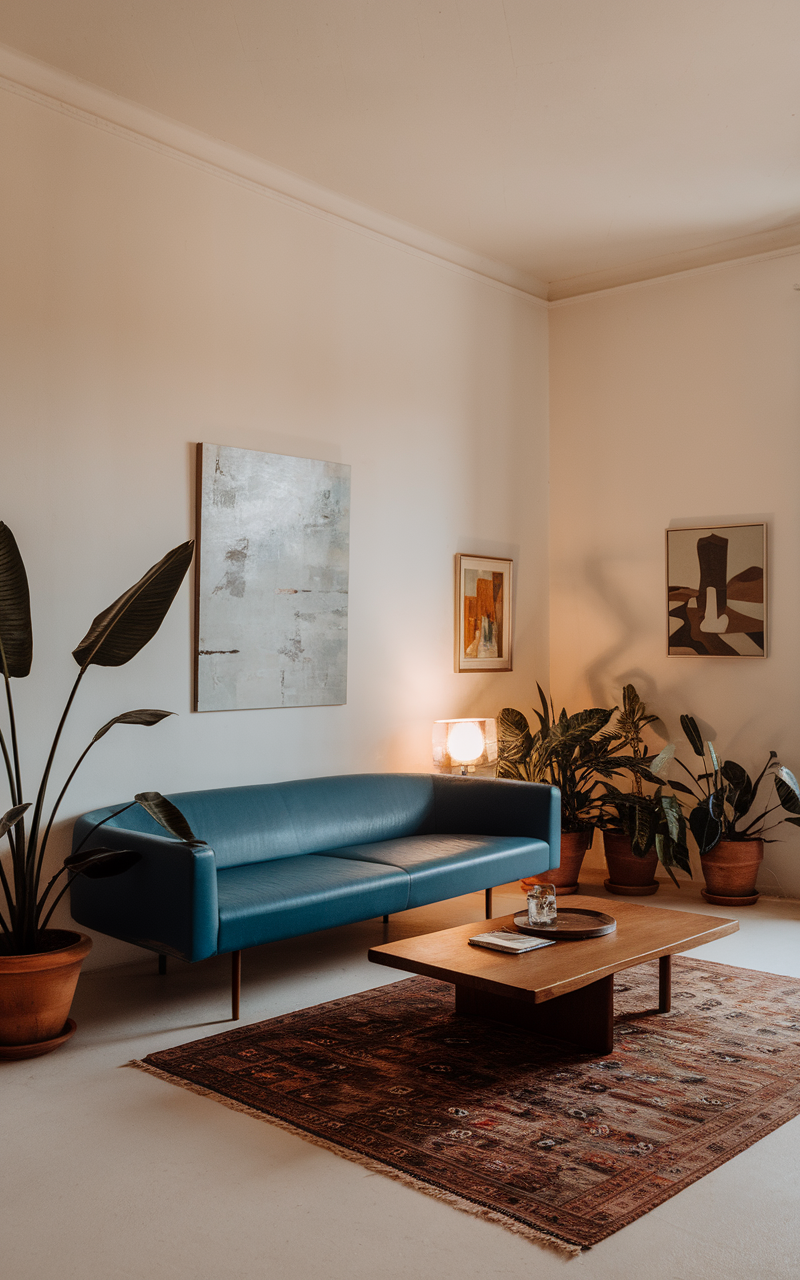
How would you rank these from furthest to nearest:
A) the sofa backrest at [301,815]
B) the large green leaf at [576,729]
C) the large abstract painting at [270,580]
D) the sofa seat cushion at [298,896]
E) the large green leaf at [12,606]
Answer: the large green leaf at [576,729] → the large abstract painting at [270,580] → the sofa backrest at [301,815] → the sofa seat cushion at [298,896] → the large green leaf at [12,606]

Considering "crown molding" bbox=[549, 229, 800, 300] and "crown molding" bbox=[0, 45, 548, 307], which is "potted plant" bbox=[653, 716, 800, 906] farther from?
"crown molding" bbox=[0, 45, 548, 307]

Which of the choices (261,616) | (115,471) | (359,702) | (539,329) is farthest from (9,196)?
(539,329)

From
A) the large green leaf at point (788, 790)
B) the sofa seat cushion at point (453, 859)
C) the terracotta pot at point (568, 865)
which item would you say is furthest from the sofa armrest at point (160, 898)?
the large green leaf at point (788, 790)

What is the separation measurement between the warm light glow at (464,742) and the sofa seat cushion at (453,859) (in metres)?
0.68

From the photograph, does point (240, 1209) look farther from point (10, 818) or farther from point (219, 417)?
point (219, 417)

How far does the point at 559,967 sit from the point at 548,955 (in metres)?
0.16

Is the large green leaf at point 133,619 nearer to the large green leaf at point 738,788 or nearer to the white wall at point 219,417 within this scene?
the white wall at point 219,417

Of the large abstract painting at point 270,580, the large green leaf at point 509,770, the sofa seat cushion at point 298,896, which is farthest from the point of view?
the large green leaf at point 509,770

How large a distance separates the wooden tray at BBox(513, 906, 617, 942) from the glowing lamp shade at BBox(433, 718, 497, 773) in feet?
6.31

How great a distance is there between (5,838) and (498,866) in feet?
7.22

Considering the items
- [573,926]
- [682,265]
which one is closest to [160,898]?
[573,926]

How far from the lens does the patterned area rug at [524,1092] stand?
2.66 meters

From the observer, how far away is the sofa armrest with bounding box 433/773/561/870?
17.4 feet

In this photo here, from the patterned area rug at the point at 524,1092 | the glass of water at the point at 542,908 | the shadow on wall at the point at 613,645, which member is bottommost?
the patterned area rug at the point at 524,1092
